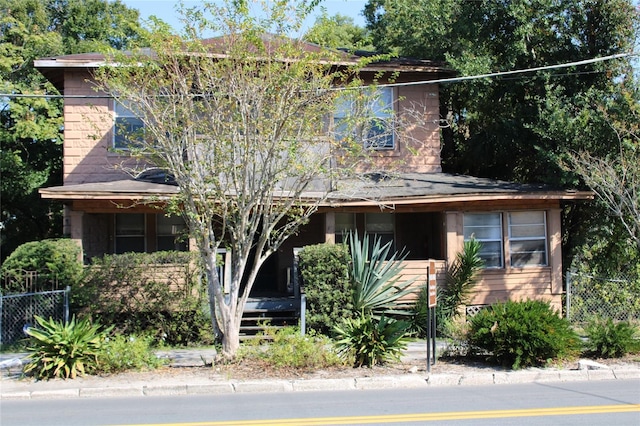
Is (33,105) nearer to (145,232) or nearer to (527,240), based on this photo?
(145,232)

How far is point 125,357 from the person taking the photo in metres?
10.2

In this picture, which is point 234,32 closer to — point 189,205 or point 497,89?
point 189,205

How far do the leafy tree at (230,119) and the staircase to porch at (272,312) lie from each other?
3.29 metres

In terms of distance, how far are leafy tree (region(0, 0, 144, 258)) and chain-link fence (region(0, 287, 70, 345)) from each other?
7.35 metres

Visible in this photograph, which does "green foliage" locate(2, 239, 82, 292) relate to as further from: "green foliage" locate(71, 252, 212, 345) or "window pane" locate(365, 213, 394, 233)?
"window pane" locate(365, 213, 394, 233)

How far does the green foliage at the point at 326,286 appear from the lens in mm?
13195

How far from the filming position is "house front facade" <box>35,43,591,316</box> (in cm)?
1469

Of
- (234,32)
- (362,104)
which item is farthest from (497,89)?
(234,32)

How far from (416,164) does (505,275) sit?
14.2 ft

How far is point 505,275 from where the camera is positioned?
15.5m

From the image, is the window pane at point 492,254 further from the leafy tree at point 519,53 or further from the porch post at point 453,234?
the leafy tree at point 519,53

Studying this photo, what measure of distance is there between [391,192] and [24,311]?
28.8 ft

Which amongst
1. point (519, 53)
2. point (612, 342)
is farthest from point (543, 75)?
point (612, 342)

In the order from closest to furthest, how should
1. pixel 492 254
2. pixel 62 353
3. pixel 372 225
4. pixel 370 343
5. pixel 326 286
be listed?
pixel 62 353, pixel 370 343, pixel 326 286, pixel 492 254, pixel 372 225
